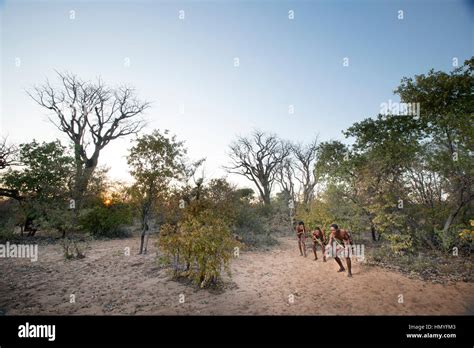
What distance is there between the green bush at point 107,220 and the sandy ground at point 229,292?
7.01 metres

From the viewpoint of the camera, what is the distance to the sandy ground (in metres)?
4.66

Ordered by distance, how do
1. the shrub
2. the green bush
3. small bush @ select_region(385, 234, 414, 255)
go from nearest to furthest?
the shrub < small bush @ select_region(385, 234, 414, 255) < the green bush

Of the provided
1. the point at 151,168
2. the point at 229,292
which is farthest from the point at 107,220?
the point at 229,292

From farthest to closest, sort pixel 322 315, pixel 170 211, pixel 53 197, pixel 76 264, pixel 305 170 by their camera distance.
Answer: pixel 305 170 → pixel 53 197 → pixel 170 211 → pixel 76 264 → pixel 322 315

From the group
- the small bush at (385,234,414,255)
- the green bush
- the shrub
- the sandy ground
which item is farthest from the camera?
the green bush

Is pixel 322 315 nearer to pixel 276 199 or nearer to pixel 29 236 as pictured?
pixel 29 236

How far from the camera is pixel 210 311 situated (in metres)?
4.57

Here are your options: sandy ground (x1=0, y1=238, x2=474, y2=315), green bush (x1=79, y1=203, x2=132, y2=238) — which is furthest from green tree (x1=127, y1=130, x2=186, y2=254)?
green bush (x1=79, y1=203, x2=132, y2=238)

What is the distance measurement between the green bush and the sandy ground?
701 cm

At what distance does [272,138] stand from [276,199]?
8631 millimetres

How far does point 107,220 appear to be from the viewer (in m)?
15.3

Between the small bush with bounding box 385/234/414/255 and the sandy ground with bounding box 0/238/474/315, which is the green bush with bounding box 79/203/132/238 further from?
the small bush with bounding box 385/234/414/255

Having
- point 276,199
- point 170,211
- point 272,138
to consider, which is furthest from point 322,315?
point 272,138
